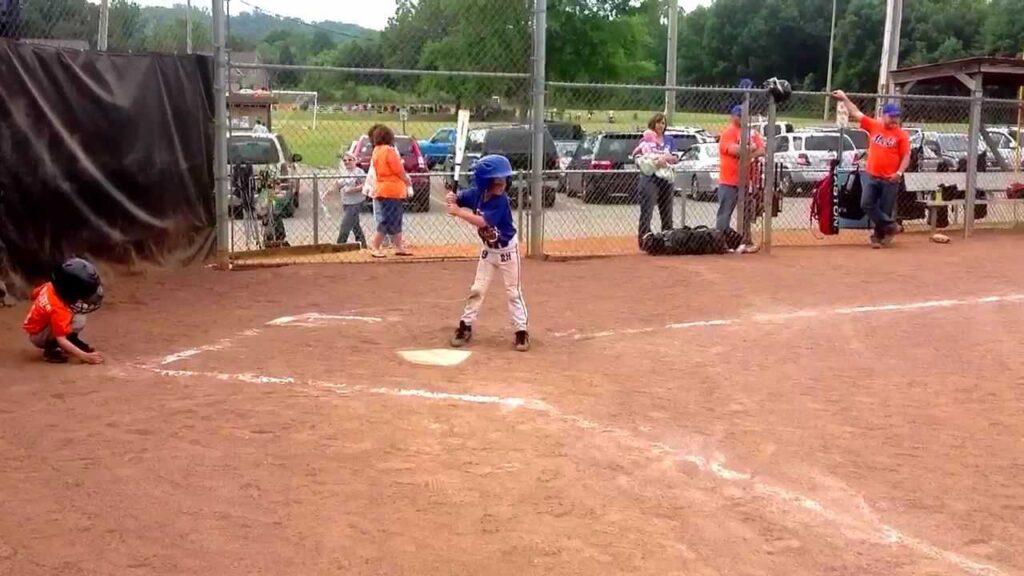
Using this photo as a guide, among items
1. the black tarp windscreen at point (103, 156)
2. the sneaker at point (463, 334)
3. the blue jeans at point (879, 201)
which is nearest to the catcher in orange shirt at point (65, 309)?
the black tarp windscreen at point (103, 156)

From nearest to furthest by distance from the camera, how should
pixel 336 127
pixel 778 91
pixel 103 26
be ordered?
1. pixel 103 26
2. pixel 336 127
3. pixel 778 91

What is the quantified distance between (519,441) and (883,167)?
1001cm

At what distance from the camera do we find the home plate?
748cm

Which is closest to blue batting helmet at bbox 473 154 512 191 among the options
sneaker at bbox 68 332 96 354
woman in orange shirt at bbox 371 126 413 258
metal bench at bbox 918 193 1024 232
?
sneaker at bbox 68 332 96 354

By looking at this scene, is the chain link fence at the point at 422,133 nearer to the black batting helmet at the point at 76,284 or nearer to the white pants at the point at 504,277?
the black batting helmet at the point at 76,284

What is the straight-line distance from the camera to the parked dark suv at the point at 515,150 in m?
13.0

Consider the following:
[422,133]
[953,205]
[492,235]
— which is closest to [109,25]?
[422,133]

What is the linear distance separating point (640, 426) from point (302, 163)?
11.0 metres

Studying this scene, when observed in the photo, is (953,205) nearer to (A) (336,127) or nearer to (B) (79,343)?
(A) (336,127)

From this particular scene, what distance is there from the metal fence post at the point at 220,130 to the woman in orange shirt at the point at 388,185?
187 cm

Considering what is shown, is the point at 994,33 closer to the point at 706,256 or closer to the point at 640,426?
the point at 706,256

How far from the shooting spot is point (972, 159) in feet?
51.4

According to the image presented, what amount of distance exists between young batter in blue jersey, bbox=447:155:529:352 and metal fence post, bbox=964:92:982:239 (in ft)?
32.6

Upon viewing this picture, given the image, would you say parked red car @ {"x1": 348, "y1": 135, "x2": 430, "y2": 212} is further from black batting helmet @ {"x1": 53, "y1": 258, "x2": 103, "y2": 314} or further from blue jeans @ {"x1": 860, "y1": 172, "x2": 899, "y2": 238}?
black batting helmet @ {"x1": 53, "y1": 258, "x2": 103, "y2": 314}
